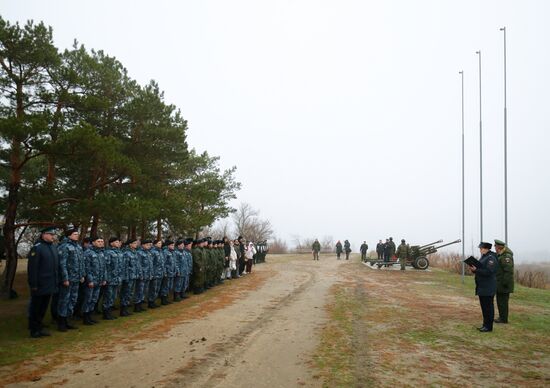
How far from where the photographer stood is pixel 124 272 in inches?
396

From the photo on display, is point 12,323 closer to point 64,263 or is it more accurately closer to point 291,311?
point 64,263

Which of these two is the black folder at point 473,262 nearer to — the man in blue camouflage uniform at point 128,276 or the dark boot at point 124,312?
the man in blue camouflage uniform at point 128,276

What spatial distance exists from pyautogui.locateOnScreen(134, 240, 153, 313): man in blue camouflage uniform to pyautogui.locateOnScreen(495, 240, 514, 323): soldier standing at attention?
328 inches

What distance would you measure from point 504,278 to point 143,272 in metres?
8.50

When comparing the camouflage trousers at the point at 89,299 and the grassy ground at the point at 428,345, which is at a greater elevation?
the camouflage trousers at the point at 89,299

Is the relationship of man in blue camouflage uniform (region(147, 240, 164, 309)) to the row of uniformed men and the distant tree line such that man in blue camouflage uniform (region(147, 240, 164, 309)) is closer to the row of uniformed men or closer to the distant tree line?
the row of uniformed men

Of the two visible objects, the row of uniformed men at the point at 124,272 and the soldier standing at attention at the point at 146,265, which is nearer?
the row of uniformed men at the point at 124,272

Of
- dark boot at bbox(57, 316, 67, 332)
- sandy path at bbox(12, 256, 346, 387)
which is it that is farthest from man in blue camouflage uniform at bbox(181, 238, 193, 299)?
dark boot at bbox(57, 316, 67, 332)

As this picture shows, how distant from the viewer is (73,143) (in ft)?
37.7

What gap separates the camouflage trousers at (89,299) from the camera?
348 inches

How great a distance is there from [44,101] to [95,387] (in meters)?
10.6

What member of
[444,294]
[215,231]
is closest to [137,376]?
[444,294]

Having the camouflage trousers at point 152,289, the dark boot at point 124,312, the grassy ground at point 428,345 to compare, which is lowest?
the dark boot at point 124,312

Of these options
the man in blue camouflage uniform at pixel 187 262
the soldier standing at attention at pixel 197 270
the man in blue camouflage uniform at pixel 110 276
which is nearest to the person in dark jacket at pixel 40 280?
the man in blue camouflage uniform at pixel 110 276
